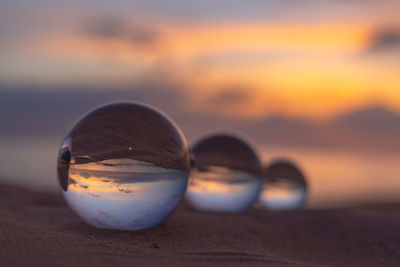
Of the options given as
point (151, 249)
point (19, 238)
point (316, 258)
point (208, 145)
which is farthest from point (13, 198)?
point (316, 258)

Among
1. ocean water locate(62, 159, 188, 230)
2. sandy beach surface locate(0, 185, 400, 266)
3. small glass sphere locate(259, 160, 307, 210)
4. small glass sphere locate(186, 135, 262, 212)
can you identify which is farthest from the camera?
small glass sphere locate(259, 160, 307, 210)

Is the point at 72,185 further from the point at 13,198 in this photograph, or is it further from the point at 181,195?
the point at 13,198

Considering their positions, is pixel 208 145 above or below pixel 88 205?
above

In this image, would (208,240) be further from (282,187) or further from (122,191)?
(282,187)

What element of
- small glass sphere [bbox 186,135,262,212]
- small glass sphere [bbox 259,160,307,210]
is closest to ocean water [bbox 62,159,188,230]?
small glass sphere [bbox 186,135,262,212]

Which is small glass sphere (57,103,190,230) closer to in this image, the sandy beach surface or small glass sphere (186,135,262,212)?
the sandy beach surface

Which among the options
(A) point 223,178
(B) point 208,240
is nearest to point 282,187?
(A) point 223,178
